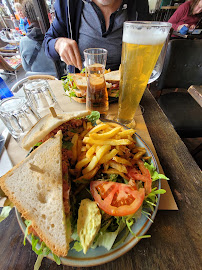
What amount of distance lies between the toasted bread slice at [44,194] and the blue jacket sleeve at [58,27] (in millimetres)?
1633

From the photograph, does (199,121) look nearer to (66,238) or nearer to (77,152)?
(77,152)

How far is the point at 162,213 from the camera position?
2.38 ft

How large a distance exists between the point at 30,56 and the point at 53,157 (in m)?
3.62

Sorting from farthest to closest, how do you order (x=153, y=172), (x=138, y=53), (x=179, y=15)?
(x=179, y=15) < (x=138, y=53) < (x=153, y=172)

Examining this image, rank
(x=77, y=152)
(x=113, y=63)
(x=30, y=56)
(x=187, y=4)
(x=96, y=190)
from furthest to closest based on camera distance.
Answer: (x=187, y=4)
(x=30, y=56)
(x=113, y=63)
(x=77, y=152)
(x=96, y=190)

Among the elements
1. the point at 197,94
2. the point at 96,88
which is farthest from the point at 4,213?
the point at 197,94

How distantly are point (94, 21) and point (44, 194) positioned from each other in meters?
2.22

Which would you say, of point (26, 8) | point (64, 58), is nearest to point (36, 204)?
point (64, 58)

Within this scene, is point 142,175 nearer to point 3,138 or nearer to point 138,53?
point 138,53

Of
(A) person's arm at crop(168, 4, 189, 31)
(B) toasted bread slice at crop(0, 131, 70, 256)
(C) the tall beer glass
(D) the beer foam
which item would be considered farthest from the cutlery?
(A) person's arm at crop(168, 4, 189, 31)

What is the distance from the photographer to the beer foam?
789mm

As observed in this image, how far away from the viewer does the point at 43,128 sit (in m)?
0.92

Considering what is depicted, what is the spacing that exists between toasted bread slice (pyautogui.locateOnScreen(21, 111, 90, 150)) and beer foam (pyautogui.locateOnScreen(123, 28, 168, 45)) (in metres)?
0.54

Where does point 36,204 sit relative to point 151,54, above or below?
below
